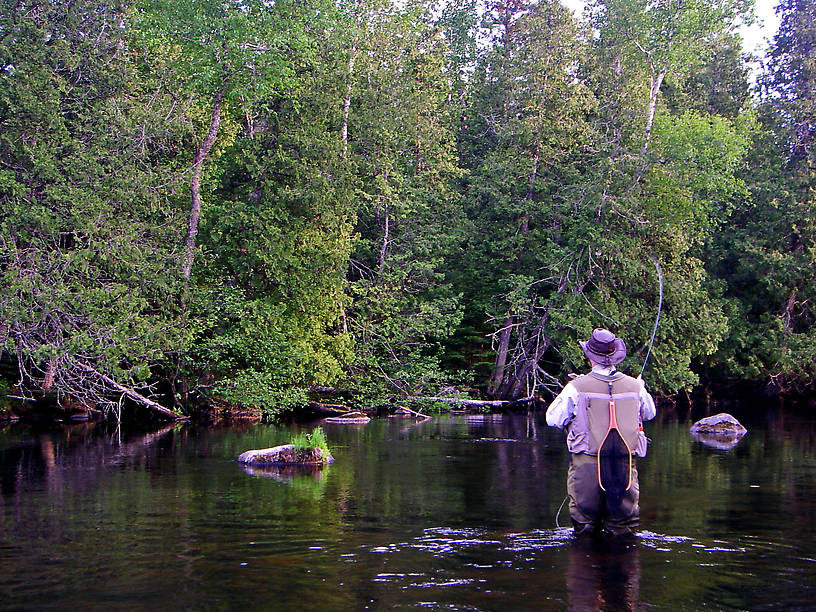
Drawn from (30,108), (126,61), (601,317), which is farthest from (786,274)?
(30,108)

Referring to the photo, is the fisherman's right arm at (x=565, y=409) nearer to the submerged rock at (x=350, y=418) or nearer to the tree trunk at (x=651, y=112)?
the submerged rock at (x=350, y=418)

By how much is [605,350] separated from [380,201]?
2139 cm

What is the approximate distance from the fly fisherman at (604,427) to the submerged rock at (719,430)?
12.8m

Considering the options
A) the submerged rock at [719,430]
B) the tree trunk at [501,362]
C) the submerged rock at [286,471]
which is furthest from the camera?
the tree trunk at [501,362]

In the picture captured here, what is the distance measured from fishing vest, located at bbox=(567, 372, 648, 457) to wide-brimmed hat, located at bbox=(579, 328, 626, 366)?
20 centimetres

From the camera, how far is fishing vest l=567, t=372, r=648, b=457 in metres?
8.17

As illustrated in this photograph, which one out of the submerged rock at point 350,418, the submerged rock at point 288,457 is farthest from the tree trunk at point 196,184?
the submerged rock at point 288,457

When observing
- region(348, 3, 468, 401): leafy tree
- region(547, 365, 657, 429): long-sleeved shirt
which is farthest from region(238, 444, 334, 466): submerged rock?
region(348, 3, 468, 401): leafy tree

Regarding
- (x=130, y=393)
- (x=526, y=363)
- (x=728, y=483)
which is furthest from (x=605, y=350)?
(x=526, y=363)

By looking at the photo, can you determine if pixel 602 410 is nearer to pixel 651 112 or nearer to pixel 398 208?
pixel 398 208

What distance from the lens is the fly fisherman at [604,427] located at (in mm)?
8164

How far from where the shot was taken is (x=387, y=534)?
9609 millimetres

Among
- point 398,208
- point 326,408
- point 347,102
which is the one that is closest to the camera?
point 326,408

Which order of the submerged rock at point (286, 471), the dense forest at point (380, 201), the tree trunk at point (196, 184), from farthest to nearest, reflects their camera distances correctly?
1. the tree trunk at point (196, 184)
2. the dense forest at point (380, 201)
3. the submerged rock at point (286, 471)
